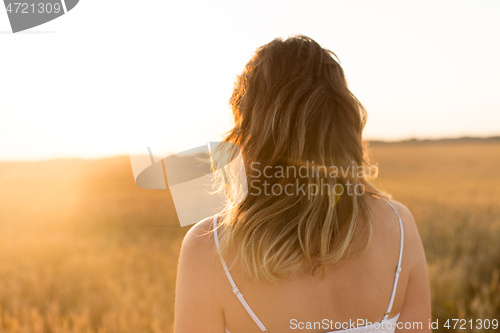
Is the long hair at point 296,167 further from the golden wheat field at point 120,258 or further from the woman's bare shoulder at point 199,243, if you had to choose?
the golden wheat field at point 120,258

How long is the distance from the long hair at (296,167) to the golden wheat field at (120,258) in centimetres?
78

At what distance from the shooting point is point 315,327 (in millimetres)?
1387

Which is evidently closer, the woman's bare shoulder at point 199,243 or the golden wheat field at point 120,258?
the woman's bare shoulder at point 199,243

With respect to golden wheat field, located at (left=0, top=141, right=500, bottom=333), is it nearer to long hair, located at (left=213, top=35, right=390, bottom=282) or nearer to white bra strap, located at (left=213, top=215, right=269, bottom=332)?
long hair, located at (left=213, top=35, right=390, bottom=282)

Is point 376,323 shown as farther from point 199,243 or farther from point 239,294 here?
point 199,243

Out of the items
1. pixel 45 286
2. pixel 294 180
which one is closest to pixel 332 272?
pixel 294 180

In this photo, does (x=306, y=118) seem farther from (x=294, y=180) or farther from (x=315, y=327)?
(x=315, y=327)

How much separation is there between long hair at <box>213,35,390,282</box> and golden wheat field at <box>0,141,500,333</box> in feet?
2.57

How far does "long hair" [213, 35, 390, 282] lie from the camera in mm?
1336

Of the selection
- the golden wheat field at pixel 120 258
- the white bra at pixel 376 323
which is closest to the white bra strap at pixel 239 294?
the white bra at pixel 376 323

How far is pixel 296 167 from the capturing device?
4.62 feet

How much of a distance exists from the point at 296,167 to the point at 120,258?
440 cm

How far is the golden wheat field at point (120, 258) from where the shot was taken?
340 cm

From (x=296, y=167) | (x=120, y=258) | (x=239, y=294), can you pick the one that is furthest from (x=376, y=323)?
(x=120, y=258)
